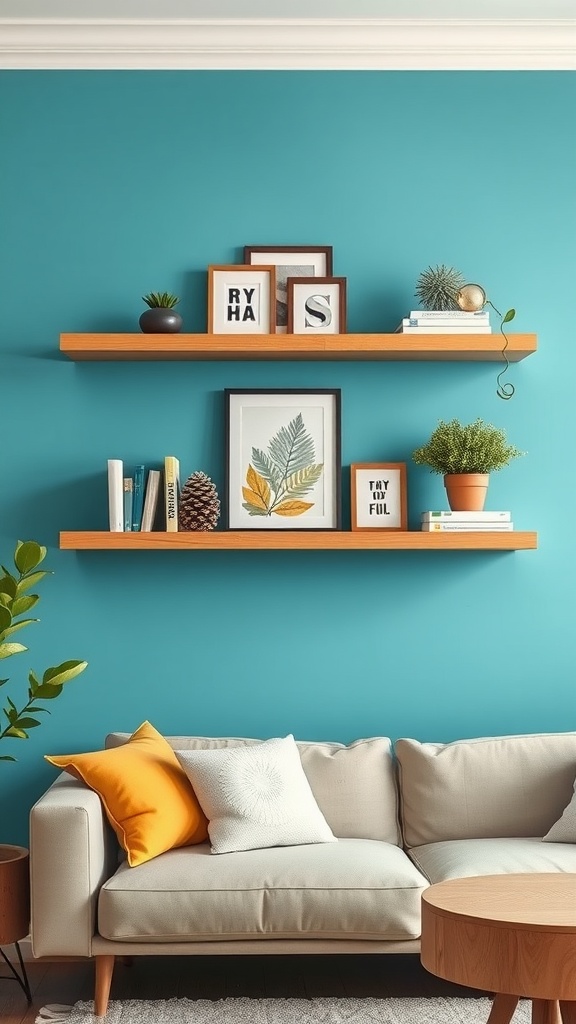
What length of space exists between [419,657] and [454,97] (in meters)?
1.94

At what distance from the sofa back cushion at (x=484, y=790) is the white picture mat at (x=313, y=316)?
1.40 m

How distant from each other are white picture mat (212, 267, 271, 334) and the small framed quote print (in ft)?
1.91

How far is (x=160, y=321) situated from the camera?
3480 mm

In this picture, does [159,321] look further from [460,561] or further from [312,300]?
[460,561]

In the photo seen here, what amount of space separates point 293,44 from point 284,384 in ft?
3.82

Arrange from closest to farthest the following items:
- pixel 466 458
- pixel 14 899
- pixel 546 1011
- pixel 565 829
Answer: pixel 546 1011 → pixel 14 899 → pixel 565 829 → pixel 466 458

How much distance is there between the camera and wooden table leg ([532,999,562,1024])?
225cm

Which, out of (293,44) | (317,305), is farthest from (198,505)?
(293,44)

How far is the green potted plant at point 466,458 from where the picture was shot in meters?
3.44

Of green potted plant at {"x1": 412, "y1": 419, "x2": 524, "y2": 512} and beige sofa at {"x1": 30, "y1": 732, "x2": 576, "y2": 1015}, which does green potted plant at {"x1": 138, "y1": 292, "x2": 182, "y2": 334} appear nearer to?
green potted plant at {"x1": 412, "y1": 419, "x2": 524, "y2": 512}

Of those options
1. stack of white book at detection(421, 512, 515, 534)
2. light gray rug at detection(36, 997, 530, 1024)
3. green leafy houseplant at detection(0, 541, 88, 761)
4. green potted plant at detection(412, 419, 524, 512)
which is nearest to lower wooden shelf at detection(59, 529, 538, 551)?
stack of white book at detection(421, 512, 515, 534)

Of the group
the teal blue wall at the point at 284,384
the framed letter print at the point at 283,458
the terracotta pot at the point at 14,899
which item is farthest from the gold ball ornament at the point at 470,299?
the terracotta pot at the point at 14,899

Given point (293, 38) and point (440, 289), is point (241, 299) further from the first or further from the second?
point (293, 38)

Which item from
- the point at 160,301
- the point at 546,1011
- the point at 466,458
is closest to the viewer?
the point at 546,1011
